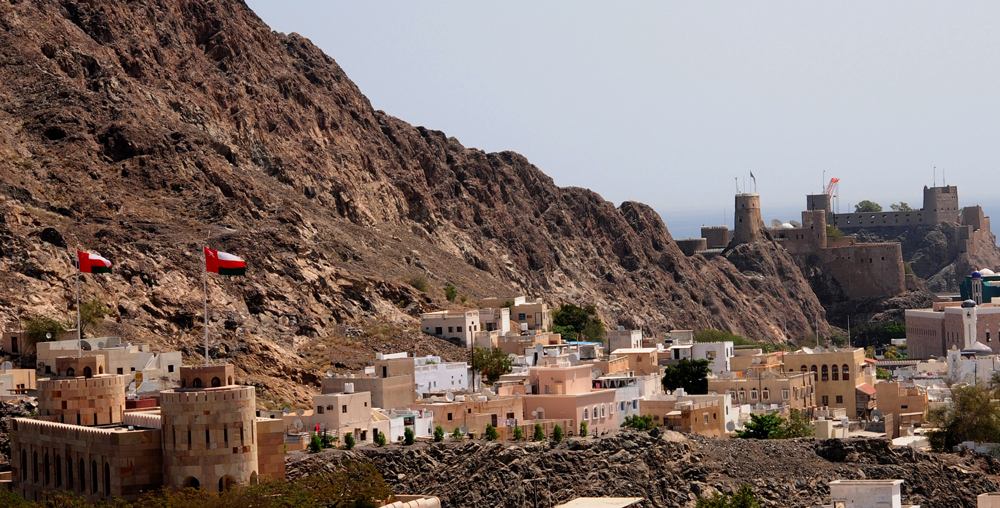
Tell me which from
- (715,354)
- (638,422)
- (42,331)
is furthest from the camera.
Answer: (715,354)

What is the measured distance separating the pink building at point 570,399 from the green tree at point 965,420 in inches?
604

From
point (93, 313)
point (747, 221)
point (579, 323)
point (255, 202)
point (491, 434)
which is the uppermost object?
point (747, 221)

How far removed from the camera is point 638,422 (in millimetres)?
71562

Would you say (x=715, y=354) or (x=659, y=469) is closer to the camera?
(x=659, y=469)

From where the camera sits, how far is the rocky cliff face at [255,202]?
88125 mm

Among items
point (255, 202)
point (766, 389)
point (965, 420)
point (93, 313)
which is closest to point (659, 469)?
point (965, 420)

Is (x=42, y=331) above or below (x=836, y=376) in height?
above

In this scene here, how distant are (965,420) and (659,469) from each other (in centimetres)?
2185

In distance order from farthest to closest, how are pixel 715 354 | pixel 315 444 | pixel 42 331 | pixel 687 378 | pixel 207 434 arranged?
pixel 715 354 < pixel 687 378 < pixel 42 331 < pixel 315 444 < pixel 207 434

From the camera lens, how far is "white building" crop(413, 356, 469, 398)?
252 ft

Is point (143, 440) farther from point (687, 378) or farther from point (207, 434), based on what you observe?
point (687, 378)

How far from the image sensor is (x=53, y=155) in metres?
99.8

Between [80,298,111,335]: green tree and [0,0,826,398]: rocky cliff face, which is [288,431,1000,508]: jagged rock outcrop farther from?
[80,298,111,335]: green tree

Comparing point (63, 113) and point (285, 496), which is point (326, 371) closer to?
point (63, 113)
